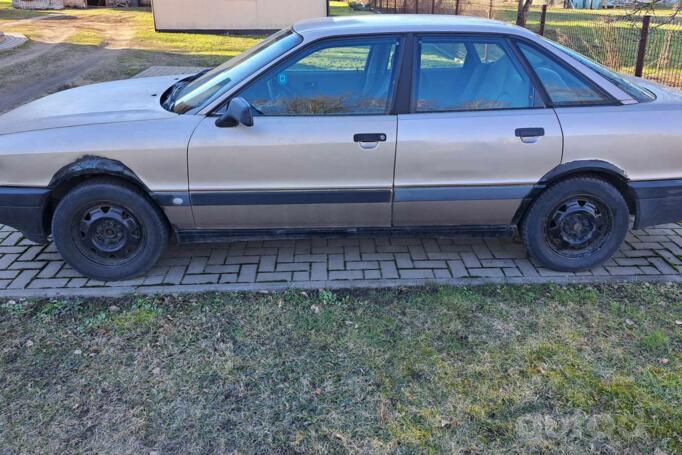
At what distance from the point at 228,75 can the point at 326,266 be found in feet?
5.00

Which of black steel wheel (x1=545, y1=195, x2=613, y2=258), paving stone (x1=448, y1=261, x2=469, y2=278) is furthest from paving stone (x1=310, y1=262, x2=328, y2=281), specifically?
black steel wheel (x1=545, y1=195, x2=613, y2=258)

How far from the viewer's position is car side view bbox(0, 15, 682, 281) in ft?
12.1

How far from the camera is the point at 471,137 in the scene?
3.76 m

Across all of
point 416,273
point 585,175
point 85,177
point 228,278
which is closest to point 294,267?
point 228,278

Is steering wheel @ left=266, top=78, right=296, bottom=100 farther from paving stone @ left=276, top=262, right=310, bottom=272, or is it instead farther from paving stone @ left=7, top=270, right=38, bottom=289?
paving stone @ left=7, top=270, right=38, bottom=289

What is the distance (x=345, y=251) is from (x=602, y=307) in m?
1.85

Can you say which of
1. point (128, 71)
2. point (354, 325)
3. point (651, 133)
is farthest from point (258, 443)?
point (128, 71)

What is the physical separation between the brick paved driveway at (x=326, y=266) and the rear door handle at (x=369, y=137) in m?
0.84

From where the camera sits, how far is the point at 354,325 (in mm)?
3533

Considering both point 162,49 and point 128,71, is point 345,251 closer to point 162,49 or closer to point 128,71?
point 128,71

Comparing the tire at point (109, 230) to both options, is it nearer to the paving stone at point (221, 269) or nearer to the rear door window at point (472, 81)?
the paving stone at point (221, 269)

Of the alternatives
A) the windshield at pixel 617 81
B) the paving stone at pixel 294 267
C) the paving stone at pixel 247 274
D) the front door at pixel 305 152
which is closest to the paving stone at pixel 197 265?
the paving stone at pixel 247 274

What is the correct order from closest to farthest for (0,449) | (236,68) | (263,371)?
(0,449), (263,371), (236,68)

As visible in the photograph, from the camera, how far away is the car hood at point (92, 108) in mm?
3779
